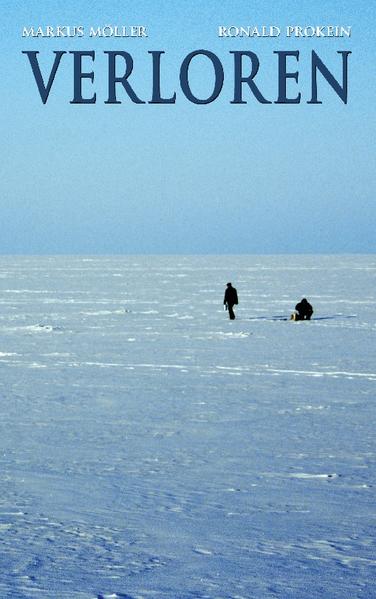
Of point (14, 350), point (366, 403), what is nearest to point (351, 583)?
point (366, 403)

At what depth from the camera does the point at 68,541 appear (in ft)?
19.2

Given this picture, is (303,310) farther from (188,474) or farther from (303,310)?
(188,474)

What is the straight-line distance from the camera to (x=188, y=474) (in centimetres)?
758

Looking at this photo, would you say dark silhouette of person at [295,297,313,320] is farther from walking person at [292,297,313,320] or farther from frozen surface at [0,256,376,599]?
frozen surface at [0,256,376,599]

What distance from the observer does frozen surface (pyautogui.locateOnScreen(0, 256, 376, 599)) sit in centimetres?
530

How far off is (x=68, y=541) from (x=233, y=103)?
17.0 meters

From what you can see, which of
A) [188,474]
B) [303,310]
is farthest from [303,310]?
[188,474]

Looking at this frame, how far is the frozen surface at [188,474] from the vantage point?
17.4 ft

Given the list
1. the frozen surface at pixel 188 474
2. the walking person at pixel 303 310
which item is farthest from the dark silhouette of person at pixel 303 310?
the frozen surface at pixel 188 474

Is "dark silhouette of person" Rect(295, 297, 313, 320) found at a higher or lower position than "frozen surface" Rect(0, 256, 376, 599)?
higher

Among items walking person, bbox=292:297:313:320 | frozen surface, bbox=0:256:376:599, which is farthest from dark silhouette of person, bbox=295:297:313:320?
frozen surface, bbox=0:256:376:599

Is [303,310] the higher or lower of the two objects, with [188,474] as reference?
higher

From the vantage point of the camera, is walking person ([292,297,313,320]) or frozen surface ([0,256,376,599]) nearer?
frozen surface ([0,256,376,599])

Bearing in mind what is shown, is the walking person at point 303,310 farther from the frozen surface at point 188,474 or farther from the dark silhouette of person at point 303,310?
the frozen surface at point 188,474
